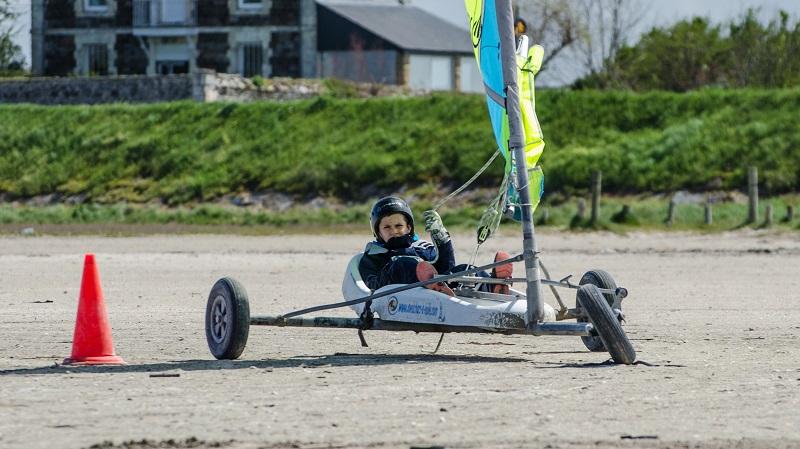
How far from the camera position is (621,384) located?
33.2 ft

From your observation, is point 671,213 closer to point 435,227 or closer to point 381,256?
point 381,256

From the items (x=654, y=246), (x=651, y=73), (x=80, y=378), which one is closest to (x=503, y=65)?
(x=80, y=378)

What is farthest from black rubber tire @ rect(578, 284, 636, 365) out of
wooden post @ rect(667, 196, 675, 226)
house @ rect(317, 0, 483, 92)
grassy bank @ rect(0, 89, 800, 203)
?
house @ rect(317, 0, 483, 92)

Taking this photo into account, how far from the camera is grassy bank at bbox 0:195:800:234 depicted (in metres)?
33.6

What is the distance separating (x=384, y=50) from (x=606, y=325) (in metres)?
52.2

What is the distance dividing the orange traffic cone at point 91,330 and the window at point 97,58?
52855 mm

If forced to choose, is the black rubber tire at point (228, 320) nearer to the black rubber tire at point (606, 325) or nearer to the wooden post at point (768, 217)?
the black rubber tire at point (606, 325)

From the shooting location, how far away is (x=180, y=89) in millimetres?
53844

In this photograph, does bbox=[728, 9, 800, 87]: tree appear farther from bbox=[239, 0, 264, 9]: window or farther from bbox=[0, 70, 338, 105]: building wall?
bbox=[239, 0, 264, 9]: window

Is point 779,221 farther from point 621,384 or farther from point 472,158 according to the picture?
point 621,384

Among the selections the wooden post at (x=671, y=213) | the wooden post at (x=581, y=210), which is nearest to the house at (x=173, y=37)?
the wooden post at (x=581, y=210)

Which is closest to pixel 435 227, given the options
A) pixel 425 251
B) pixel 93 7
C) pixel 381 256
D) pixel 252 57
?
pixel 425 251

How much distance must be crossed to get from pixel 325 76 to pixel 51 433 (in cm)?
5409

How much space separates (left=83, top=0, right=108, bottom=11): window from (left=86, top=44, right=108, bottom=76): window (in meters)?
1.39
